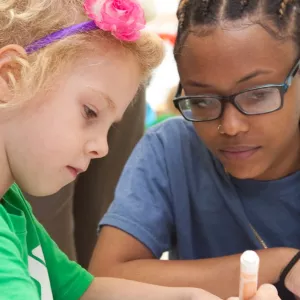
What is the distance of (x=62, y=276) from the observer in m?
0.86

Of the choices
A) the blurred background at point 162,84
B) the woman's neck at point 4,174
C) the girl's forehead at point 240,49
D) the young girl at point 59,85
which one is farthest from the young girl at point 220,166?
the blurred background at point 162,84

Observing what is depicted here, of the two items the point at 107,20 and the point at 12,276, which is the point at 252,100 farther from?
the point at 12,276

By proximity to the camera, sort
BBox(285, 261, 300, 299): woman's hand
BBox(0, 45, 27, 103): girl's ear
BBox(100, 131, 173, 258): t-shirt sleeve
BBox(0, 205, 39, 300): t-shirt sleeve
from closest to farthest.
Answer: BBox(0, 205, 39, 300): t-shirt sleeve < BBox(0, 45, 27, 103): girl's ear < BBox(285, 261, 300, 299): woman's hand < BBox(100, 131, 173, 258): t-shirt sleeve

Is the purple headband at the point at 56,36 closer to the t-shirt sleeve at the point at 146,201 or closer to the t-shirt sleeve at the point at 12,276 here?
the t-shirt sleeve at the point at 12,276

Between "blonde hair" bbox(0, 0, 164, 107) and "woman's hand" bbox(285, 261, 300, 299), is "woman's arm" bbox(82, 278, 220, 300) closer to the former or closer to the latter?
"woman's hand" bbox(285, 261, 300, 299)

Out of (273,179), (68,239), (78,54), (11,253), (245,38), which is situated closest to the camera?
(11,253)

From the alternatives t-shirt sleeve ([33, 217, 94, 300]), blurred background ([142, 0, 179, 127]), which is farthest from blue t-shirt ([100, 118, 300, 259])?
blurred background ([142, 0, 179, 127])

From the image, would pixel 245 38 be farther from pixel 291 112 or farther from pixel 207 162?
pixel 207 162

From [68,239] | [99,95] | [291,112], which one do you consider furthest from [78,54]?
[68,239]

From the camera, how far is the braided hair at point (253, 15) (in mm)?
891

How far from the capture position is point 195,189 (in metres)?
1.05

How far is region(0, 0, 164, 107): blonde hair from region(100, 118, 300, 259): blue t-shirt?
1.21ft

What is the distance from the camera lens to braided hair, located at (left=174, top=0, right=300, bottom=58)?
0.89 m

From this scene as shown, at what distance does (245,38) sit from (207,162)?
28 cm
